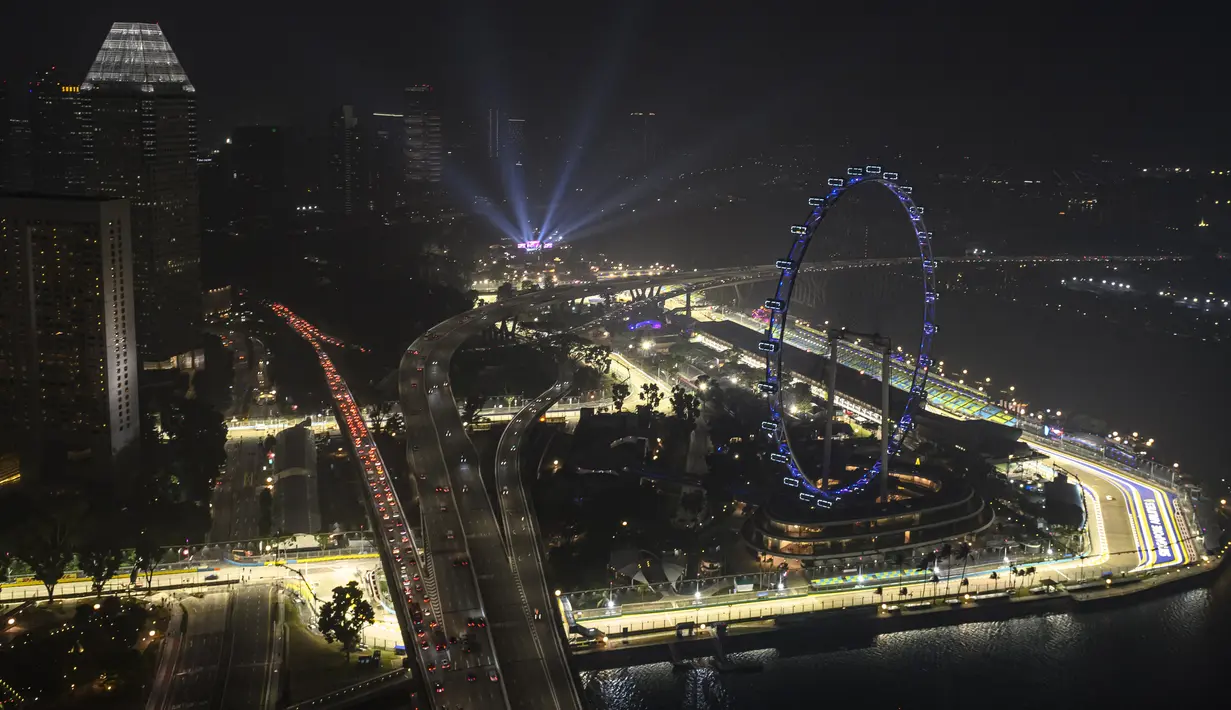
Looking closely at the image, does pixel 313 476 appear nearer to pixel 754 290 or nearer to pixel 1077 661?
pixel 1077 661

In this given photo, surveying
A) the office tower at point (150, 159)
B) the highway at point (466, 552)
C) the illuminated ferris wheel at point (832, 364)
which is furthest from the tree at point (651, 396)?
the office tower at point (150, 159)

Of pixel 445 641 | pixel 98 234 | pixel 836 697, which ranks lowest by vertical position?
pixel 836 697

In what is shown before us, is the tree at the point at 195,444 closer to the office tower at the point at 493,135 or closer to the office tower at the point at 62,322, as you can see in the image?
the office tower at the point at 62,322

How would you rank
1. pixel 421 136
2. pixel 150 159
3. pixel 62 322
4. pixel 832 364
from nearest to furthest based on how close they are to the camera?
1. pixel 832 364
2. pixel 62 322
3. pixel 150 159
4. pixel 421 136

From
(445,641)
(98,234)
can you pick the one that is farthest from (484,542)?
(98,234)

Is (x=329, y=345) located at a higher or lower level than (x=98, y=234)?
lower

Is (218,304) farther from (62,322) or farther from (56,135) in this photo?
(62,322)

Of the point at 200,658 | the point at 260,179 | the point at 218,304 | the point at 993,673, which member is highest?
the point at 260,179

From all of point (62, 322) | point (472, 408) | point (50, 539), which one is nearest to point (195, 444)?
point (62, 322)
